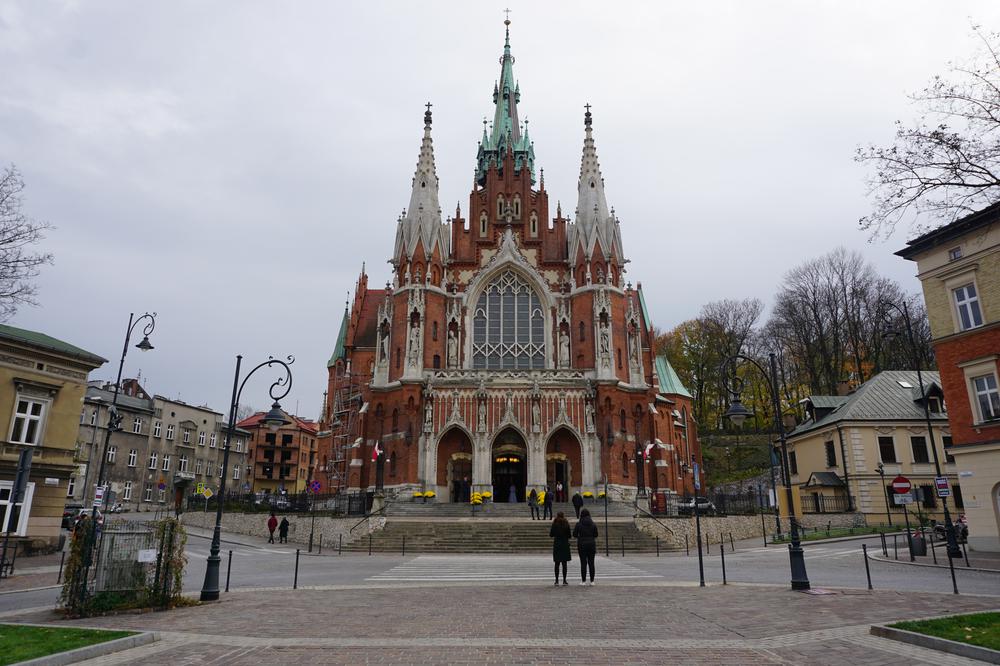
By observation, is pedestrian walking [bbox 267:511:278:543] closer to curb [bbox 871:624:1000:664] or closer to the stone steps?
the stone steps

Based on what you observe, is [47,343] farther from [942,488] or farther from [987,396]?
[987,396]

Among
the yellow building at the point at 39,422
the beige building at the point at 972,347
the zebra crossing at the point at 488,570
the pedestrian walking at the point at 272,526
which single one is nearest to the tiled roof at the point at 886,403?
the beige building at the point at 972,347

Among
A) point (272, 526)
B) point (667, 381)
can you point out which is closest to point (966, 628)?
point (272, 526)

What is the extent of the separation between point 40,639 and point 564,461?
106 ft

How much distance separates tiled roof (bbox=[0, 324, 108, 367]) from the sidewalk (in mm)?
15918

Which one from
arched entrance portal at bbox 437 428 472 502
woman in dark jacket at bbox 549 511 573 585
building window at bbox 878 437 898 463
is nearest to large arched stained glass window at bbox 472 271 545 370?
arched entrance portal at bbox 437 428 472 502

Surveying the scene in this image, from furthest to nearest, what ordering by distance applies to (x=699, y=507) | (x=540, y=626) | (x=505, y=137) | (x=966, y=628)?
(x=505, y=137) → (x=699, y=507) → (x=540, y=626) → (x=966, y=628)

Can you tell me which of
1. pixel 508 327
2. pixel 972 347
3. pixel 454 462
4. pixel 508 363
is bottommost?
pixel 454 462

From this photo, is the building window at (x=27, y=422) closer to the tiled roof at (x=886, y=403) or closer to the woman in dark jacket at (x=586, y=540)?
Answer: the woman in dark jacket at (x=586, y=540)

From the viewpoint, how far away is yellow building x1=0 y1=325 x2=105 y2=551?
2317 centimetres

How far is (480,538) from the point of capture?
2784 cm

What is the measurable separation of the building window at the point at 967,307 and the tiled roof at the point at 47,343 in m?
33.3

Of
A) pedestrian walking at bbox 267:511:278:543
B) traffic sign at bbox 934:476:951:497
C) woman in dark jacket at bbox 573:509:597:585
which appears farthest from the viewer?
pedestrian walking at bbox 267:511:278:543

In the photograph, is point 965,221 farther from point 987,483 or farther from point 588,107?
point 588,107
